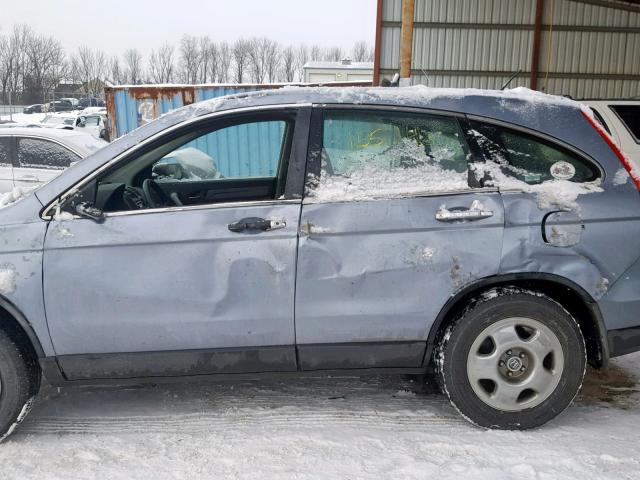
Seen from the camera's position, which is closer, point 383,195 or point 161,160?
point 383,195

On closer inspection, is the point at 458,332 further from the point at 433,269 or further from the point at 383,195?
the point at 383,195

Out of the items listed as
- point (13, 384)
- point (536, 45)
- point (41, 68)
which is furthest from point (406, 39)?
point (41, 68)

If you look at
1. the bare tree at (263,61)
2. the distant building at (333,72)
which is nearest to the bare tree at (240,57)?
the bare tree at (263,61)

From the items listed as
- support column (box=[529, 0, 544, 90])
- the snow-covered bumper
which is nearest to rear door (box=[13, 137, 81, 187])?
the snow-covered bumper

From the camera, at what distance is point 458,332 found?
3.14 meters

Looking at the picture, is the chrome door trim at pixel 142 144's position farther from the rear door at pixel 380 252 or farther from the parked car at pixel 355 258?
the rear door at pixel 380 252

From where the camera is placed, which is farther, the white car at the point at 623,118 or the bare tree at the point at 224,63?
the bare tree at the point at 224,63

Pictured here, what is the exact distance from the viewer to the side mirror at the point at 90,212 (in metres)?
3.04

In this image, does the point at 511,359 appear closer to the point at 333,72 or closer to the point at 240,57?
the point at 333,72

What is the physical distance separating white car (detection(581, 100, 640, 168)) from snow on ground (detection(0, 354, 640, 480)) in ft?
18.0

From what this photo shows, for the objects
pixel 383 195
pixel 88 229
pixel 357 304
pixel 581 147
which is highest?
pixel 581 147

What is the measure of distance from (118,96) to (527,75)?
8.96 metres

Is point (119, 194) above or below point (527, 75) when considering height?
below

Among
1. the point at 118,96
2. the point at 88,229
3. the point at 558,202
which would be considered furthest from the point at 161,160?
the point at 118,96
